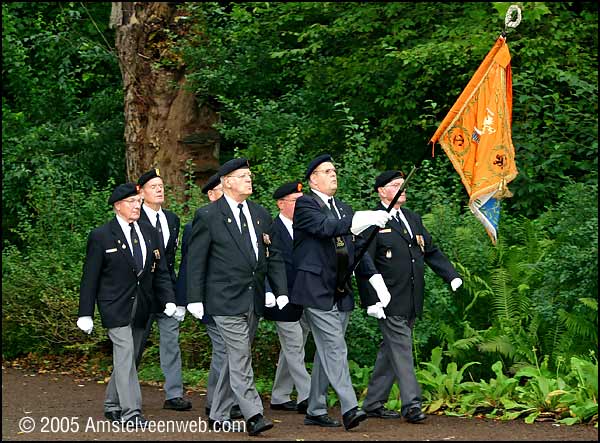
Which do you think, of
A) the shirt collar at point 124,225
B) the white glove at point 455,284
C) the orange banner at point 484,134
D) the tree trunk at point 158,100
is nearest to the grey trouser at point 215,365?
the shirt collar at point 124,225

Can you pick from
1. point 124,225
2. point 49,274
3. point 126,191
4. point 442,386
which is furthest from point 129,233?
point 49,274

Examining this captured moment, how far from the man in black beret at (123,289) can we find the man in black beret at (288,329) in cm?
99

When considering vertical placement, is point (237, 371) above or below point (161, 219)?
below

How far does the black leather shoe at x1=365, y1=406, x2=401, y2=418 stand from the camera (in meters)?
10.9

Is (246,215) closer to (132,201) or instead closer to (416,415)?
(132,201)

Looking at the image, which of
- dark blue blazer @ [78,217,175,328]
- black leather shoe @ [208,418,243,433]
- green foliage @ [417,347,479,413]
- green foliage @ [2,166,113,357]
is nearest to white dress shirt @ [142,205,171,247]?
dark blue blazer @ [78,217,175,328]

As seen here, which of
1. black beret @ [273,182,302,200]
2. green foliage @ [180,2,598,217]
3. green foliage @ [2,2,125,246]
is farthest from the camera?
green foliage @ [2,2,125,246]

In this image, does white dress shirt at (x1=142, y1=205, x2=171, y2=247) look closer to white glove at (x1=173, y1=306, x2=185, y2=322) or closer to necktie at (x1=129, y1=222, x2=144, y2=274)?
white glove at (x1=173, y1=306, x2=185, y2=322)

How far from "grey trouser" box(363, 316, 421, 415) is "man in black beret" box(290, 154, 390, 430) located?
40 centimetres

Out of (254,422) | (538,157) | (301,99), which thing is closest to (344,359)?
(254,422)

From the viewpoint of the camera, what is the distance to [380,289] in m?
10.4

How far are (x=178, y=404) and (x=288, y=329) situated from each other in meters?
1.38

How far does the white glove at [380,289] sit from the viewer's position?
10383mm

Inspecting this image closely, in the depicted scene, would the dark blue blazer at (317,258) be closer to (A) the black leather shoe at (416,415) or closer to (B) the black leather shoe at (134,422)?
(A) the black leather shoe at (416,415)
